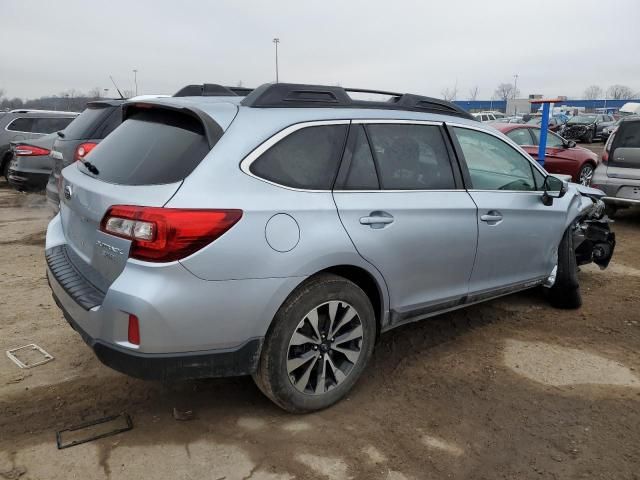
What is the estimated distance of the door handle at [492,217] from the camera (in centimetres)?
381

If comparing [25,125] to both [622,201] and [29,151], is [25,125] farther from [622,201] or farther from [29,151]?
[622,201]

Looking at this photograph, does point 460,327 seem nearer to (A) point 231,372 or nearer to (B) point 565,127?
(A) point 231,372

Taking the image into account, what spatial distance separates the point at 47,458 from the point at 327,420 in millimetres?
1443

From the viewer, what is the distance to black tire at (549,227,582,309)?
15.9ft

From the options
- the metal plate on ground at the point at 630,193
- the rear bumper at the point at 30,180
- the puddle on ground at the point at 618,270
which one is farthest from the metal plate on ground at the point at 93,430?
the metal plate on ground at the point at 630,193

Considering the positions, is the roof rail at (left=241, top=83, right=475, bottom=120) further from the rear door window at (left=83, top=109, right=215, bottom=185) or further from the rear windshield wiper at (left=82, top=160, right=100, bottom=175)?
the rear windshield wiper at (left=82, top=160, right=100, bottom=175)

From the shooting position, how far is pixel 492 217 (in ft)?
12.7

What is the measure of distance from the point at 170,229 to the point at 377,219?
3.96 feet

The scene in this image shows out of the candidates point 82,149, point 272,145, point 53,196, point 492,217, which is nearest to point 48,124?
point 82,149

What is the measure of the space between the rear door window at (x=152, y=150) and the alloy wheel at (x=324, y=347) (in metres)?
Result: 1.02

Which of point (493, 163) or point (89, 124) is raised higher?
point (89, 124)

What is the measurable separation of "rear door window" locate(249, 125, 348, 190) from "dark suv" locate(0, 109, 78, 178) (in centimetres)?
1057

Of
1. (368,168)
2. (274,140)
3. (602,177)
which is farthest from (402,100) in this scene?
(602,177)

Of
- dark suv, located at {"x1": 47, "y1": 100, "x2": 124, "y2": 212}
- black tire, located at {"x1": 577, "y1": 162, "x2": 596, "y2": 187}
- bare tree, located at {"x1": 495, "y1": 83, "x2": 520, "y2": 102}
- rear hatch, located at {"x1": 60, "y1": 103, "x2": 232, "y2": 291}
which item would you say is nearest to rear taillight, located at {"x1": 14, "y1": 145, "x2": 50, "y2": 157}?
dark suv, located at {"x1": 47, "y1": 100, "x2": 124, "y2": 212}
